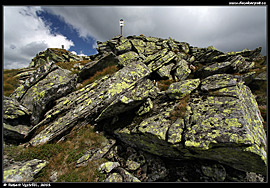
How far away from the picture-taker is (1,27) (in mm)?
7223

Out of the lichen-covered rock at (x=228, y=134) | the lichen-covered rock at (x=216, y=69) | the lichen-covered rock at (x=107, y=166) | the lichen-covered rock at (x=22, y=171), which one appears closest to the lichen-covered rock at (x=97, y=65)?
the lichen-covered rock at (x=22, y=171)

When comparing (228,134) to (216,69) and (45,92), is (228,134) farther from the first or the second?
(45,92)

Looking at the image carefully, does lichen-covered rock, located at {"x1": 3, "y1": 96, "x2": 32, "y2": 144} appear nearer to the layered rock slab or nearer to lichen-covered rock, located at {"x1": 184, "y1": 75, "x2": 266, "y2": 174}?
the layered rock slab

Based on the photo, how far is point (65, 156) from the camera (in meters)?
7.59

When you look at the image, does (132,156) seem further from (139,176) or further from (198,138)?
(198,138)

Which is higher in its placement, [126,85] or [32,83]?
[32,83]

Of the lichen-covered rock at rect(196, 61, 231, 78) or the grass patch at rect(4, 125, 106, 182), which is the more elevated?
the lichen-covered rock at rect(196, 61, 231, 78)

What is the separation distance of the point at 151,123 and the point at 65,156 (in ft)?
26.0

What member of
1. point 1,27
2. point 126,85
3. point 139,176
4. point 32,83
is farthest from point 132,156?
point 1,27

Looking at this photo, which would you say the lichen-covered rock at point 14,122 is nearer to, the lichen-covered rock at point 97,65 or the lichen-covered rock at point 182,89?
→ the lichen-covered rock at point 97,65

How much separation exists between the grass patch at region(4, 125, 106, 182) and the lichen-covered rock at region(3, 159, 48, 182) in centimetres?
42

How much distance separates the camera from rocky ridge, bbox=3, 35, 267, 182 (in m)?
5.81

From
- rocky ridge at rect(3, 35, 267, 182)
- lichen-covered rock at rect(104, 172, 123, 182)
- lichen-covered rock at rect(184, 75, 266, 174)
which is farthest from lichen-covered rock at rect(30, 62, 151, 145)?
lichen-covered rock at rect(184, 75, 266, 174)
